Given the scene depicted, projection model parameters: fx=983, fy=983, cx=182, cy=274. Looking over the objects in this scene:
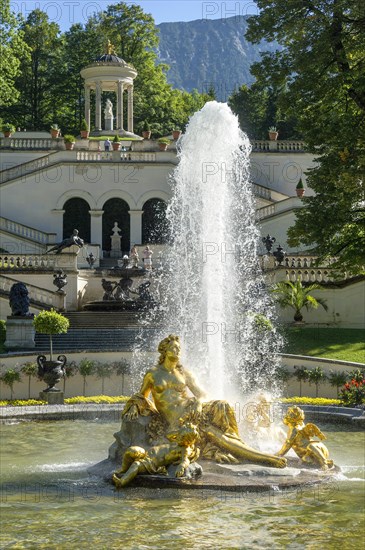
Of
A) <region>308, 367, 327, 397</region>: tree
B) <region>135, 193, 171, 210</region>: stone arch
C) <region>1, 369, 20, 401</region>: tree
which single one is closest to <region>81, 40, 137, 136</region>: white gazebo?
<region>135, 193, 171, 210</region>: stone arch

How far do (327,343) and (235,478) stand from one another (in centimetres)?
1484

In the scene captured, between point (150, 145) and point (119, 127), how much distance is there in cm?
853

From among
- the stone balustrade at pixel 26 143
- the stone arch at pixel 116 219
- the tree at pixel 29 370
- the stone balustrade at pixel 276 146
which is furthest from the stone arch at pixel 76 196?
the tree at pixel 29 370

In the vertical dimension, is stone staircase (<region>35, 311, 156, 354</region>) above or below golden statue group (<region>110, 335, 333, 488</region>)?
above

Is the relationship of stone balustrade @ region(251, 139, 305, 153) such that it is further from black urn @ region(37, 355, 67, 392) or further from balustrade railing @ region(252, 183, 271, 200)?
black urn @ region(37, 355, 67, 392)

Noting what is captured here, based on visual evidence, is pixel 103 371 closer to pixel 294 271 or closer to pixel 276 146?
pixel 294 271

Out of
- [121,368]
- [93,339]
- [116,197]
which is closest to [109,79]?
[116,197]

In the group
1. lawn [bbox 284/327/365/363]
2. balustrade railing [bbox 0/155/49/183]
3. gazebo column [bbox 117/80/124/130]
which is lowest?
lawn [bbox 284/327/365/363]

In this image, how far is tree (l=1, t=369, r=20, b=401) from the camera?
22.9 metres

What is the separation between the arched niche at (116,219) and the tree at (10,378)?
74.1ft

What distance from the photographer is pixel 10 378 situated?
75.4ft

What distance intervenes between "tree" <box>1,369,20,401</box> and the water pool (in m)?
8.28

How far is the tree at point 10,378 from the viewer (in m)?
22.9

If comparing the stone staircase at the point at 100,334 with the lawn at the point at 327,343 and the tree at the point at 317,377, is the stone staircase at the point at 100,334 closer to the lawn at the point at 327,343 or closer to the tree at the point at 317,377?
the lawn at the point at 327,343
